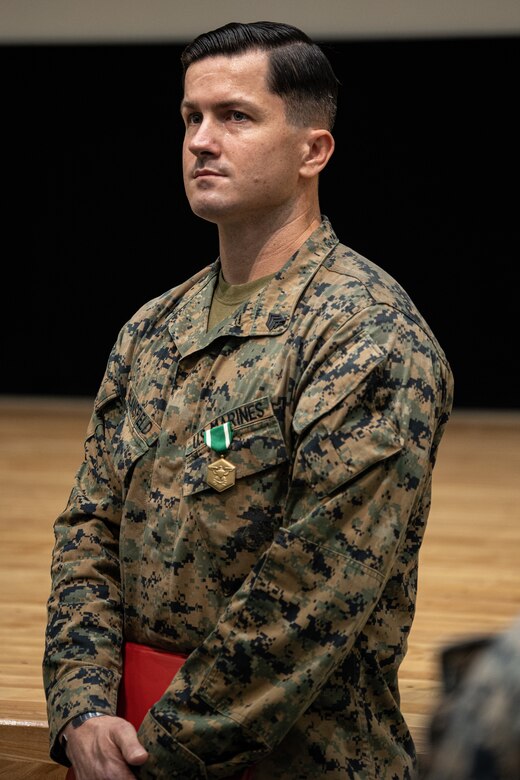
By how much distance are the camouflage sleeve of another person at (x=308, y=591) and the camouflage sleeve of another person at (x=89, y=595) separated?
14 cm

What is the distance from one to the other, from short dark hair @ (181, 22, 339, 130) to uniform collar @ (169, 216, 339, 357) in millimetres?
168

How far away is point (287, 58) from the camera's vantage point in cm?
162

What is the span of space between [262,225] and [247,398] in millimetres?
267

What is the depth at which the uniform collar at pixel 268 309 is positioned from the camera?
1584 mm

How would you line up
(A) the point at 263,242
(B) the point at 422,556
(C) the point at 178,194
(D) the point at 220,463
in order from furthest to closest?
(C) the point at 178,194
(B) the point at 422,556
(A) the point at 263,242
(D) the point at 220,463

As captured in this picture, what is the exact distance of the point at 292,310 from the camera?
5.17ft

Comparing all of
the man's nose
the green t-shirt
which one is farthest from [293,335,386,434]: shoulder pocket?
the man's nose

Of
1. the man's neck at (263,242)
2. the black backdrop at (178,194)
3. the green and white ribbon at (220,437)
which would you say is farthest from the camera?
the black backdrop at (178,194)

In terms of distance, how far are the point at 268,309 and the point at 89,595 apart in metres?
0.48

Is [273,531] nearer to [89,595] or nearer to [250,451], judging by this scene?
[250,451]

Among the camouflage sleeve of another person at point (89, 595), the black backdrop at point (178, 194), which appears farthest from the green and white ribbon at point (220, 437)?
the black backdrop at point (178, 194)

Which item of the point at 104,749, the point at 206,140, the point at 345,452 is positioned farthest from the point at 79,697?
the point at 206,140

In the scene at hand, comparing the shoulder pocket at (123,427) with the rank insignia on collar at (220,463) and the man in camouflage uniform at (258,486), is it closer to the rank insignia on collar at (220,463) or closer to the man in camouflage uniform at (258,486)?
the man in camouflage uniform at (258,486)

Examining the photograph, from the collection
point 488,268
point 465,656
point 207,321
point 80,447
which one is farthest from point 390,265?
point 465,656
